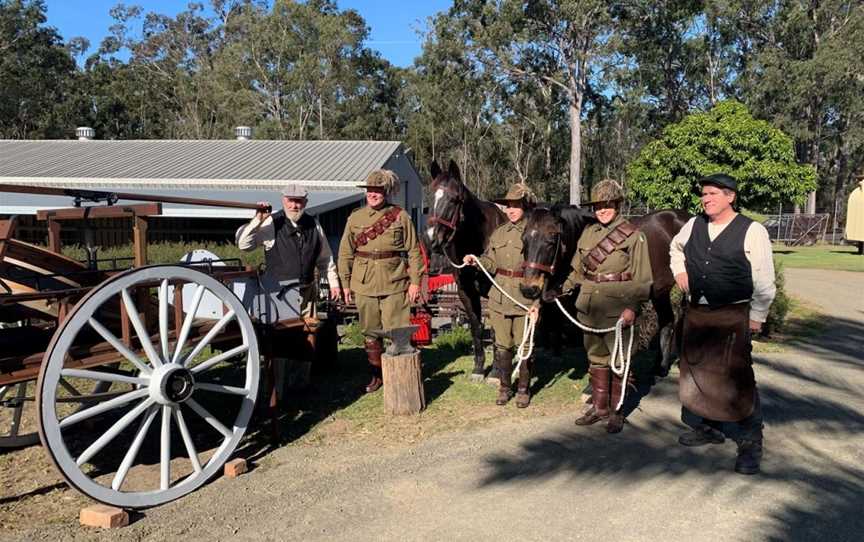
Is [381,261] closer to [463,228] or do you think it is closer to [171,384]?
[463,228]

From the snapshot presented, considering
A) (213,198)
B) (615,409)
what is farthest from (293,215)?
(213,198)

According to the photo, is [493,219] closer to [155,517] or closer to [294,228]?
[294,228]

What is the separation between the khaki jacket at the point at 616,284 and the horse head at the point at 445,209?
1.41 meters

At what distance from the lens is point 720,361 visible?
4.21 m

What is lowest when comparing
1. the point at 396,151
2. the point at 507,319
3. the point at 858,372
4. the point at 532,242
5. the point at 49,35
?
the point at 858,372

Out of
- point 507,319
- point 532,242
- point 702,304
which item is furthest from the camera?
point 507,319

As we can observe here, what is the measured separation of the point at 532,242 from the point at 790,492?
2.38m

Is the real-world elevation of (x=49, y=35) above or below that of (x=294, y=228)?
above

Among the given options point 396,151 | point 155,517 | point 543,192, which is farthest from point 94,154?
point 543,192

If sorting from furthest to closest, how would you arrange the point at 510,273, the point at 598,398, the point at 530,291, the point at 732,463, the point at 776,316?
the point at 776,316 < the point at 510,273 < the point at 598,398 < the point at 530,291 < the point at 732,463

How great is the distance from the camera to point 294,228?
538 cm

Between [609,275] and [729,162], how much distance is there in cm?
2594

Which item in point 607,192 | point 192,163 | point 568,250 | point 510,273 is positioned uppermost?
point 192,163

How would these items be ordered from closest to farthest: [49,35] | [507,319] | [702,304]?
[702,304], [507,319], [49,35]
